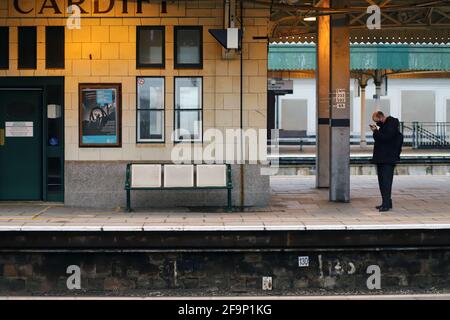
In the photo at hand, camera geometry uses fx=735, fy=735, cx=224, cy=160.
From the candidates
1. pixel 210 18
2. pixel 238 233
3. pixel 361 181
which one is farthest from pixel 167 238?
pixel 361 181

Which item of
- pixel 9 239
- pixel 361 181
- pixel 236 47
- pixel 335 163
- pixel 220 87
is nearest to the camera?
pixel 9 239

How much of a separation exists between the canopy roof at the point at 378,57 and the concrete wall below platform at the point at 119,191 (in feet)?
59.7

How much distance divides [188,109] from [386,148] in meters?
3.55

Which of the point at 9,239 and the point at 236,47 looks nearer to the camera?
the point at 9,239

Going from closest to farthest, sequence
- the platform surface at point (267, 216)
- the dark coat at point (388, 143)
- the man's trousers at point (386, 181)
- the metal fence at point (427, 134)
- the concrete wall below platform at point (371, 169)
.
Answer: the platform surface at point (267, 216), the dark coat at point (388, 143), the man's trousers at point (386, 181), the concrete wall below platform at point (371, 169), the metal fence at point (427, 134)

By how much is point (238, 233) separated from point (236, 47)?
351cm

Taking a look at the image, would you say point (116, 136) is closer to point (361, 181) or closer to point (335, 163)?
point (335, 163)

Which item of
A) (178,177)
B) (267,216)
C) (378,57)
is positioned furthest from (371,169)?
(267,216)

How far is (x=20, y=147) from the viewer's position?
1343cm

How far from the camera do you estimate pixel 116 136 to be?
1315 cm

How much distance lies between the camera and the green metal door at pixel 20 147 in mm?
13406

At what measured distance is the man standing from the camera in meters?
12.4

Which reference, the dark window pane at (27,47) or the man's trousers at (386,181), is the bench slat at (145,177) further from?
the man's trousers at (386,181)

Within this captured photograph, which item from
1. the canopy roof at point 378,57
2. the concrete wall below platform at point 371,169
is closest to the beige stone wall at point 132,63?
the concrete wall below platform at point 371,169
